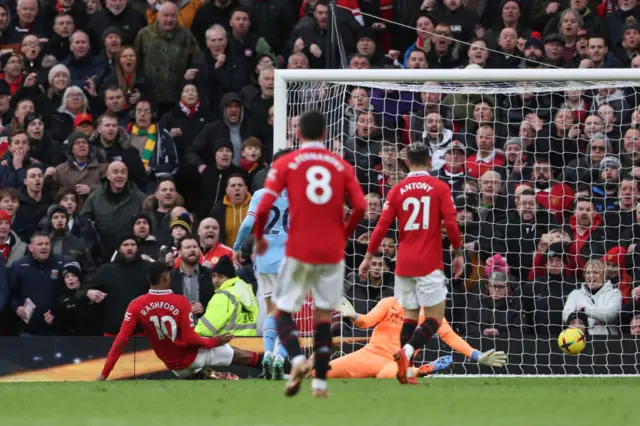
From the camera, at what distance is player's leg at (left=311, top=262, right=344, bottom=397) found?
897cm

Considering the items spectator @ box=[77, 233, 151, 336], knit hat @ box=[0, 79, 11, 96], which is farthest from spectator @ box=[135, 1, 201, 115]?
spectator @ box=[77, 233, 151, 336]

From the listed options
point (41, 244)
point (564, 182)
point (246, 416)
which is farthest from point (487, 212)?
point (246, 416)

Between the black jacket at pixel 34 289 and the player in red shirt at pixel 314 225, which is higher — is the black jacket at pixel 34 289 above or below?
below

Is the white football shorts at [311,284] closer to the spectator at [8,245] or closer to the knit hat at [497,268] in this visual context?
the knit hat at [497,268]

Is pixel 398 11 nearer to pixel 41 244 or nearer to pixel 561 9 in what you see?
pixel 561 9

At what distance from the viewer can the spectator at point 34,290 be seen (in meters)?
14.2

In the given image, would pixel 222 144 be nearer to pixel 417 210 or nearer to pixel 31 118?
pixel 31 118

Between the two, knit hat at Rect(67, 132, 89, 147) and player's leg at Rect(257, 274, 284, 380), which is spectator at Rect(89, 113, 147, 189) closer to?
knit hat at Rect(67, 132, 89, 147)

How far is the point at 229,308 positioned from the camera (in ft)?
45.0

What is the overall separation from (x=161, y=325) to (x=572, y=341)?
3881 millimetres

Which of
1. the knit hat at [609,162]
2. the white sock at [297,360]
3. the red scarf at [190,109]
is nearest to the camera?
the white sock at [297,360]

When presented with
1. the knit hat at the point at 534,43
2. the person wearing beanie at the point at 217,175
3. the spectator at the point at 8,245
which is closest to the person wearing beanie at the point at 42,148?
the spectator at the point at 8,245

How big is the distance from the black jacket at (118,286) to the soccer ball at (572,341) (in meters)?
4.34

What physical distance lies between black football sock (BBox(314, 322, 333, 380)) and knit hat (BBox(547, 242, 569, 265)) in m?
6.05
